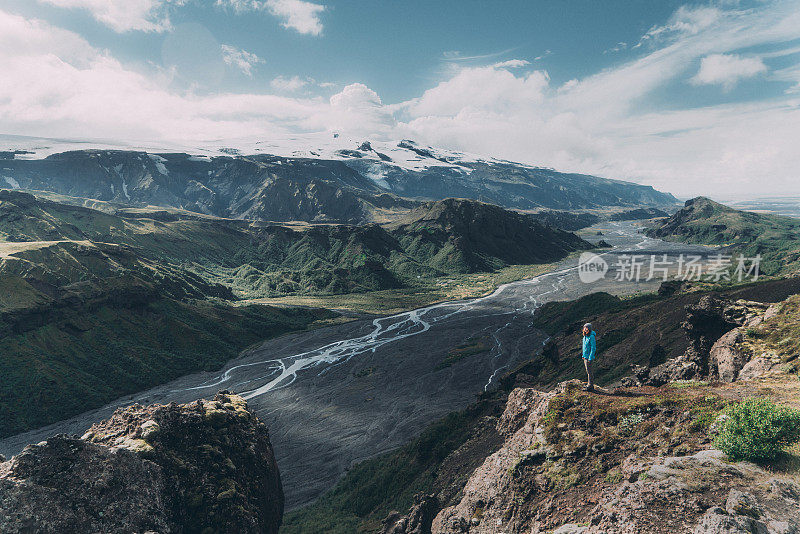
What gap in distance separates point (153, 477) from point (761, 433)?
90.2ft

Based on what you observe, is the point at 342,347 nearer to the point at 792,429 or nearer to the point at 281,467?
the point at 281,467

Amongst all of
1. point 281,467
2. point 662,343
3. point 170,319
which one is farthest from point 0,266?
point 662,343

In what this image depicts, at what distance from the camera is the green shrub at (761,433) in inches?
417

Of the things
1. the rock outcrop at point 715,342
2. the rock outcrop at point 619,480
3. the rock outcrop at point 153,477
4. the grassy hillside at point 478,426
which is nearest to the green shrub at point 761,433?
the rock outcrop at point 619,480

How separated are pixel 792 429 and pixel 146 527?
89.3 ft

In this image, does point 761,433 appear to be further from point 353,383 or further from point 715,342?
point 353,383

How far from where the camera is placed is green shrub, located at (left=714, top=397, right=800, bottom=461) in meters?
10.6

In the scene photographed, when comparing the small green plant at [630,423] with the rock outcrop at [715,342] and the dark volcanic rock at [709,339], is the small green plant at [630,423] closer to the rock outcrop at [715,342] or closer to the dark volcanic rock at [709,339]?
the rock outcrop at [715,342]

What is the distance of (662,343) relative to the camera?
43.4 meters

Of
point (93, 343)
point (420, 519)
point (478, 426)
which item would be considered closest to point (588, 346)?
point (420, 519)

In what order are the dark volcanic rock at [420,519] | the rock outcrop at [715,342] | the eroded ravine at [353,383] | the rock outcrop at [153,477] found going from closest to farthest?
the rock outcrop at [153,477] < the dark volcanic rock at [420,519] < the rock outcrop at [715,342] < the eroded ravine at [353,383]

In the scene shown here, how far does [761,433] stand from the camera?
1073 centimetres

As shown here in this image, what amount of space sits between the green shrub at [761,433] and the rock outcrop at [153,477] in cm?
2483

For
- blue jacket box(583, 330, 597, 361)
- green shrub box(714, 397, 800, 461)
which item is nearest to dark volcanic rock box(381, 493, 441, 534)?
blue jacket box(583, 330, 597, 361)
